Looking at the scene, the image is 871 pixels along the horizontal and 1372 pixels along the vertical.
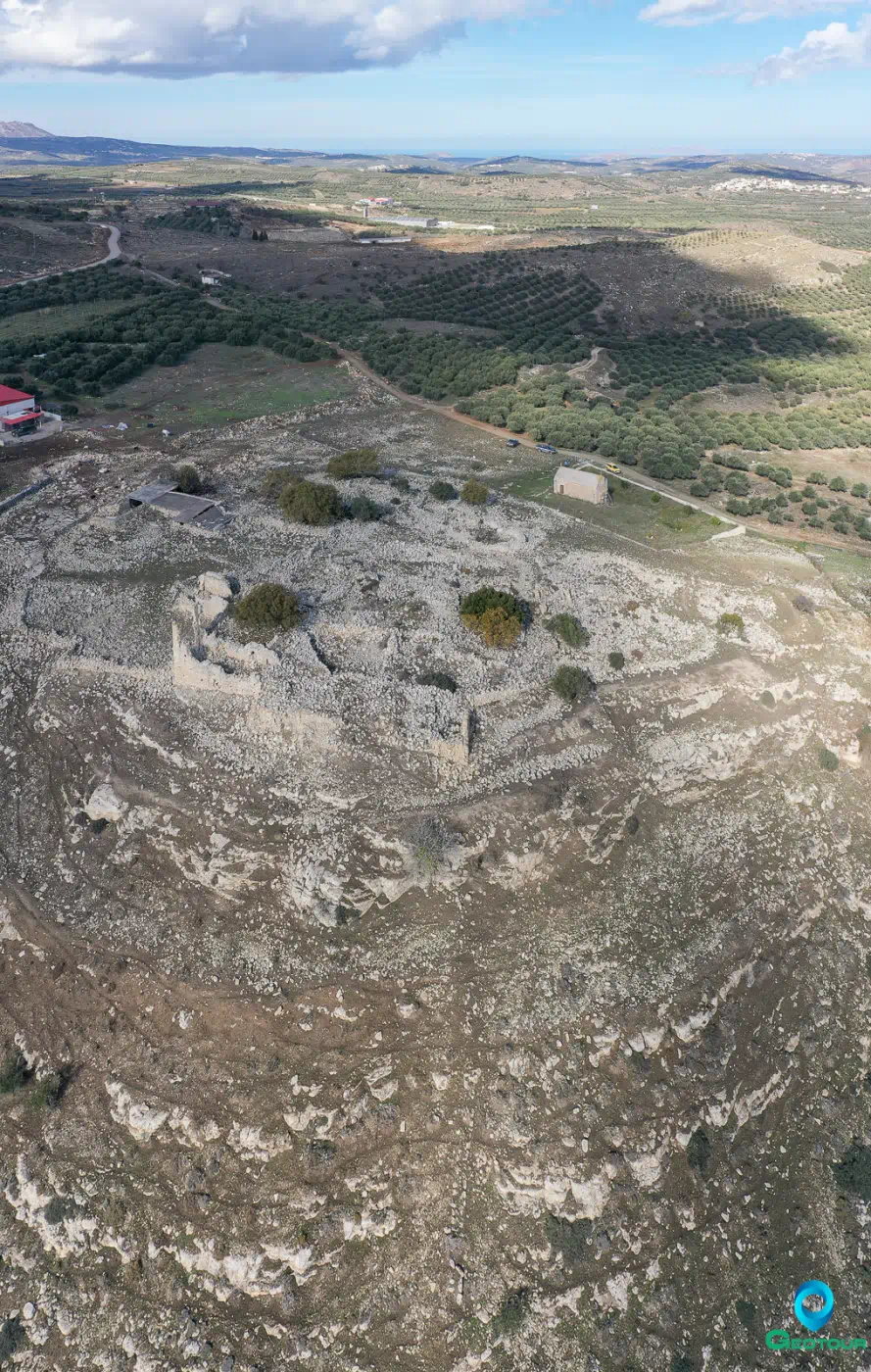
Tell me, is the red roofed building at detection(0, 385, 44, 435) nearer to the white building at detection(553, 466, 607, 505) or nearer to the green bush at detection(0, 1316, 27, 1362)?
the white building at detection(553, 466, 607, 505)

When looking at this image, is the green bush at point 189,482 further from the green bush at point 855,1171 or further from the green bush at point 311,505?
the green bush at point 855,1171

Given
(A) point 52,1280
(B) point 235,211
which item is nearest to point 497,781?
(A) point 52,1280

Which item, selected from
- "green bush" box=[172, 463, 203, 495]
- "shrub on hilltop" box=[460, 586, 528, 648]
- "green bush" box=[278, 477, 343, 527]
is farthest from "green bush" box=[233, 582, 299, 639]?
"green bush" box=[172, 463, 203, 495]

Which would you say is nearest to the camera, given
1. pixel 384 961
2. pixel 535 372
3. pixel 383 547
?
pixel 384 961

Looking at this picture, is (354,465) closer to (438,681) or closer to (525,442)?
(525,442)

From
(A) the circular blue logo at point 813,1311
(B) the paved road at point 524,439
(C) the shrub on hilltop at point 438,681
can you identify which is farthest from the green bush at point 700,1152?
(B) the paved road at point 524,439

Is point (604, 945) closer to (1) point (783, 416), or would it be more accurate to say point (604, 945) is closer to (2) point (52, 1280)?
(2) point (52, 1280)

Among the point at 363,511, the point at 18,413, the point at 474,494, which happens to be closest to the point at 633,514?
the point at 474,494
